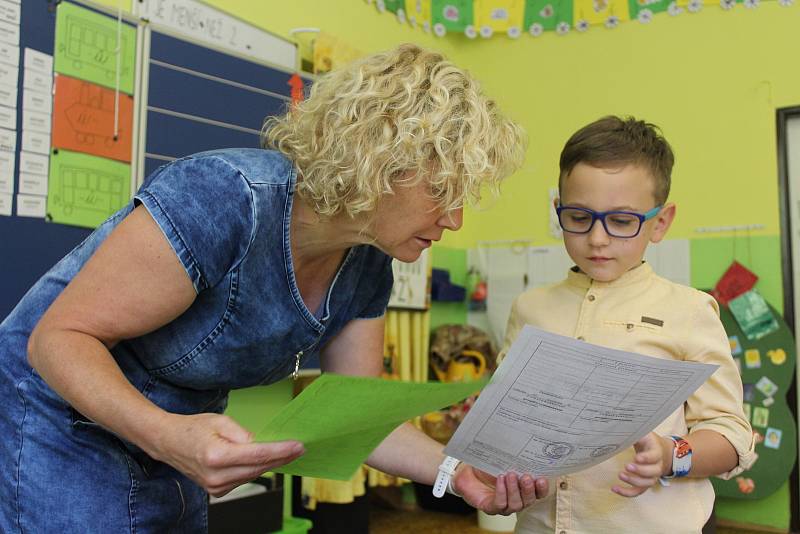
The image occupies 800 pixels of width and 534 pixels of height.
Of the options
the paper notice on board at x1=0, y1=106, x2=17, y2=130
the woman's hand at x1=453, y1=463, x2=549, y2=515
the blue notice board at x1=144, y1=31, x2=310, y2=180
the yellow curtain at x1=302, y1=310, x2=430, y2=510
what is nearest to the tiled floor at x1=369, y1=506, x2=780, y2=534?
the yellow curtain at x1=302, y1=310, x2=430, y2=510

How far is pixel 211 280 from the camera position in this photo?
0.96 meters

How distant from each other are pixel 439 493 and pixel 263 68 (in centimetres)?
217

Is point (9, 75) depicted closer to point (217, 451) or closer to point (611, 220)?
point (611, 220)

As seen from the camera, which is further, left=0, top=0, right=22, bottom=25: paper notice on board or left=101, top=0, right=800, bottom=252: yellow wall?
left=101, top=0, right=800, bottom=252: yellow wall

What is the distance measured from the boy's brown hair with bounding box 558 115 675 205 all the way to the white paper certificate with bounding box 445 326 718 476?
450 millimetres

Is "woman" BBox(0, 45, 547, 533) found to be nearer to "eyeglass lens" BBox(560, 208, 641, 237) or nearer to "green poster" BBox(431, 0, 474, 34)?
"eyeglass lens" BBox(560, 208, 641, 237)

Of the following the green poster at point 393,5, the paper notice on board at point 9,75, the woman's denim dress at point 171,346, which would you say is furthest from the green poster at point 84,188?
the green poster at point 393,5

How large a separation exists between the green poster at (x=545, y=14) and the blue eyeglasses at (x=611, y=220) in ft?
10.1

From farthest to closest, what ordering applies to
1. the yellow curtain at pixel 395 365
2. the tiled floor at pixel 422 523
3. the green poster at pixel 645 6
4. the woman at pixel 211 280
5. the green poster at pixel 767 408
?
the green poster at pixel 645 6, the tiled floor at pixel 422 523, the green poster at pixel 767 408, the yellow curtain at pixel 395 365, the woman at pixel 211 280

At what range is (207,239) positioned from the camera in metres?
0.94

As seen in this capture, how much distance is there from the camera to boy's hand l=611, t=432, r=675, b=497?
1115mm

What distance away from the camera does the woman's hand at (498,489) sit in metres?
1.12

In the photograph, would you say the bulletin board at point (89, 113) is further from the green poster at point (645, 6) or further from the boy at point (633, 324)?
the green poster at point (645, 6)

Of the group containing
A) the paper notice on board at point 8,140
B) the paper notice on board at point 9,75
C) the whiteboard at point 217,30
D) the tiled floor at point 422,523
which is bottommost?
the tiled floor at point 422,523
